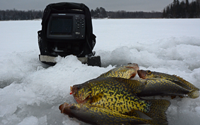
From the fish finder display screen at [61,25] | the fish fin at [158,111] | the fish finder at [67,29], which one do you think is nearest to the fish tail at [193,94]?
the fish fin at [158,111]

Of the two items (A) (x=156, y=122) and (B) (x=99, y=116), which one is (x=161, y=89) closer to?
(A) (x=156, y=122)

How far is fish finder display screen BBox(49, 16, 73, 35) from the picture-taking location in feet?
9.12

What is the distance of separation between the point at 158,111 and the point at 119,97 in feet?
1.22

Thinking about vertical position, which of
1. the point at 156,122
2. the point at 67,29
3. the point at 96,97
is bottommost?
the point at 156,122

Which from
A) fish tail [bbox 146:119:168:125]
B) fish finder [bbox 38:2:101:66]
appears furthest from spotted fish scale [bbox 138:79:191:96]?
fish finder [bbox 38:2:101:66]

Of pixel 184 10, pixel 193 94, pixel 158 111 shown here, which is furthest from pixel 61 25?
pixel 184 10

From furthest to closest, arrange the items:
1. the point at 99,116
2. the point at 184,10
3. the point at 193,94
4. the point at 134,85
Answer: the point at 184,10
the point at 193,94
the point at 134,85
the point at 99,116

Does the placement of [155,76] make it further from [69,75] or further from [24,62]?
[24,62]

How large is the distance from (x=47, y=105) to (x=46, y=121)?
32 cm

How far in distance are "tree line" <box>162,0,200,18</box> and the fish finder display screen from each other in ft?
182

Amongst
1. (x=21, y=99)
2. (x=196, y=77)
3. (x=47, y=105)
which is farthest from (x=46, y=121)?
(x=196, y=77)

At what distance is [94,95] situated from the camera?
138cm

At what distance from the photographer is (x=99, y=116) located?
116 centimetres

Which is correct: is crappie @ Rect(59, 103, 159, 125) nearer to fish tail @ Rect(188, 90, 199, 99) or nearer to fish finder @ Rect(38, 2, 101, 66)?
fish tail @ Rect(188, 90, 199, 99)
